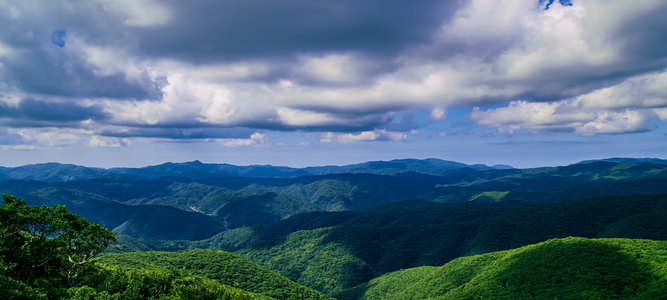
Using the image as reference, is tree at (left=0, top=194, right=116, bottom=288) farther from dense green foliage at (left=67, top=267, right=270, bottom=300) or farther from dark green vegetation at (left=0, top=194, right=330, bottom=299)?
dense green foliage at (left=67, top=267, right=270, bottom=300)

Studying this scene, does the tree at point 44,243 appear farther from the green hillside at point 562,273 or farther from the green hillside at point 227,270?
the green hillside at point 562,273

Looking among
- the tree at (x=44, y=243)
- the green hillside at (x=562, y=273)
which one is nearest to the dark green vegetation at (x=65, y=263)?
the tree at (x=44, y=243)

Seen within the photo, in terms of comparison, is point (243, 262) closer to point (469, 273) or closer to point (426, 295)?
point (426, 295)

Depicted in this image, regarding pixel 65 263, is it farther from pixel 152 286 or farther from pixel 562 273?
pixel 562 273

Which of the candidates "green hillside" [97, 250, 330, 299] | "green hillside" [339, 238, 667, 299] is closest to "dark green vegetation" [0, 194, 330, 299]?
"green hillside" [97, 250, 330, 299]

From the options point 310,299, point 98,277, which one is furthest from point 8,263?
point 310,299
